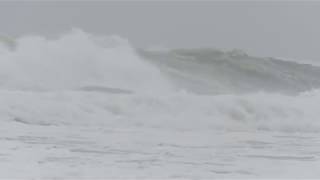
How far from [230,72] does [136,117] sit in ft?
39.8

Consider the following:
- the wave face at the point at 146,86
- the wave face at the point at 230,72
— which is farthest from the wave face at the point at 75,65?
the wave face at the point at 230,72

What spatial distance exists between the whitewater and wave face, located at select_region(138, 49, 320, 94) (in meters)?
0.08

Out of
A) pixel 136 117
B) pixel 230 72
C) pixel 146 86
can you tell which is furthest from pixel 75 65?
pixel 230 72

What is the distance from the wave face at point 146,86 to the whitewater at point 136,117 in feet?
0.12

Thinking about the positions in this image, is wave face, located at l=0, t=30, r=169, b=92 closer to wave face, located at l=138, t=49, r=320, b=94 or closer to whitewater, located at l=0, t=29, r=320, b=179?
whitewater, located at l=0, t=29, r=320, b=179

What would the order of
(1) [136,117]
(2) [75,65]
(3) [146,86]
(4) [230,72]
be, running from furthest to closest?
(4) [230,72] → (2) [75,65] → (3) [146,86] → (1) [136,117]

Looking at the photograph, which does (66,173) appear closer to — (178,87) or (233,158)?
(233,158)

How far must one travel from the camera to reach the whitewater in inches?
258

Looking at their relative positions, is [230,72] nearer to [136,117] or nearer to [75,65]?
[75,65]

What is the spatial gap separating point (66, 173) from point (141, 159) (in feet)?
3.90

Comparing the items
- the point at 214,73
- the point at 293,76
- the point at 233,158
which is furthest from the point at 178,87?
the point at 233,158

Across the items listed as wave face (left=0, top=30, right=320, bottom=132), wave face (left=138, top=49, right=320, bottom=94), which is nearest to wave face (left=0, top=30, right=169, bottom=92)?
wave face (left=0, top=30, right=320, bottom=132)

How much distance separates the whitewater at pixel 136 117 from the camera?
6.56 m

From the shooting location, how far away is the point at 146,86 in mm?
16938
